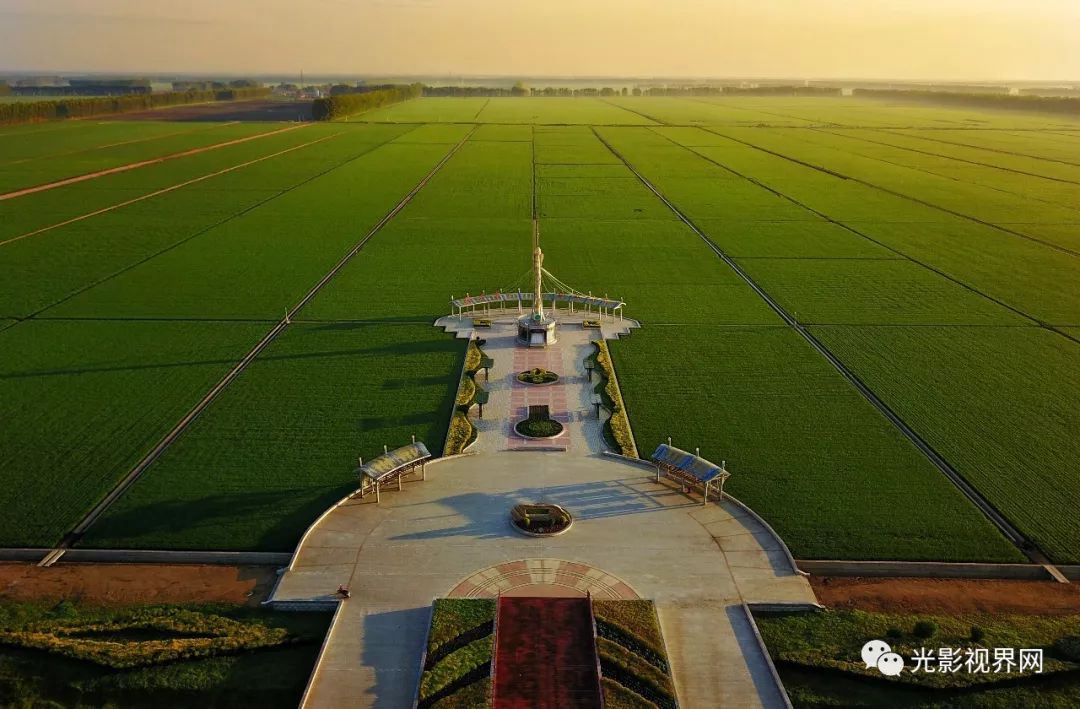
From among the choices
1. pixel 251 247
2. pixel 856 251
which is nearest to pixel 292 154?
pixel 251 247

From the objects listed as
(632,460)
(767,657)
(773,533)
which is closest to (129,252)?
(632,460)

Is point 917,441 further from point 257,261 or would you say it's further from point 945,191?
point 945,191

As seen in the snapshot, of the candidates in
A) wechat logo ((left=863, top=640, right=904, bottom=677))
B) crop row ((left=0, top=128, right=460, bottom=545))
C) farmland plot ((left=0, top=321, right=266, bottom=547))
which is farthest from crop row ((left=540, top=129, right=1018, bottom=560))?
farmland plot ((left=0, top=321, right=266, bottom=547))

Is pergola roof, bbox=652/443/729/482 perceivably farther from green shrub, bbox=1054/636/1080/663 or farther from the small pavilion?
the small pavilion

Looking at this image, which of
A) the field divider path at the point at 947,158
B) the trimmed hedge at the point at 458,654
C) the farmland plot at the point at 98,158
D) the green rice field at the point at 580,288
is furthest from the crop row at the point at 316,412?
the field divider path at the point at 947,158

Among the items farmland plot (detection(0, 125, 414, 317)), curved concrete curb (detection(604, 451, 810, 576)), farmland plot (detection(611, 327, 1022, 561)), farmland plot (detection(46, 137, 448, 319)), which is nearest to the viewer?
curved concrete curb (detection(604, 451, 810, 576))

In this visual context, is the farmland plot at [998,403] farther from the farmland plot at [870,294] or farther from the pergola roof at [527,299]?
the pergola roof at [527,299]

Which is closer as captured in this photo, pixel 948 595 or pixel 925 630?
pixel 925 630
